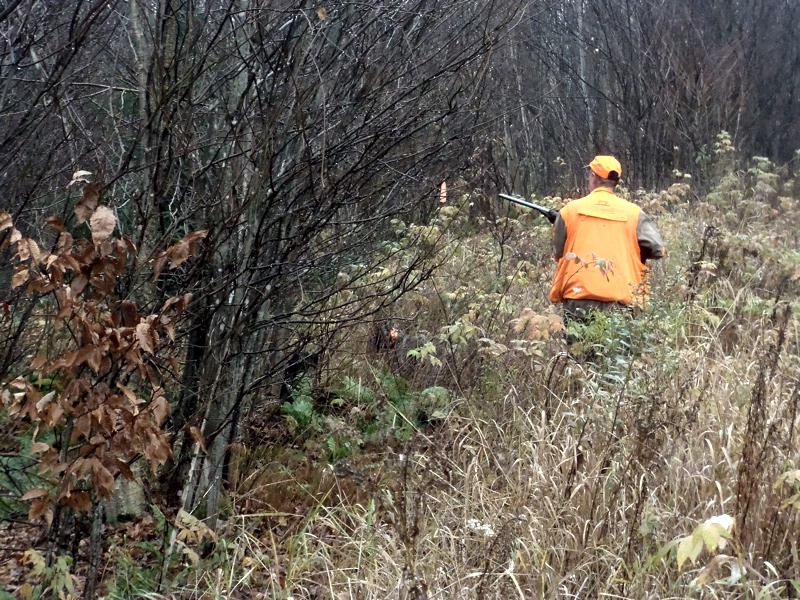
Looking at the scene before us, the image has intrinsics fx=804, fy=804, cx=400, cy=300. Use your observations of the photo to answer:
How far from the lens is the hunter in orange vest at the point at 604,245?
5.44 m

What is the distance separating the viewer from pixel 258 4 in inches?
138

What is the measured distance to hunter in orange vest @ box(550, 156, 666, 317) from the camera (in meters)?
5.44

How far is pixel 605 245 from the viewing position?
544 centimetres

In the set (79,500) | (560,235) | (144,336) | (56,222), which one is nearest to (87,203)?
(56,222)

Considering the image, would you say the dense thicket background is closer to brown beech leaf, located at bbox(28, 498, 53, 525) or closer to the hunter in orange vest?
brown beech leaf, located at bbox(28, 498, 53, 525)

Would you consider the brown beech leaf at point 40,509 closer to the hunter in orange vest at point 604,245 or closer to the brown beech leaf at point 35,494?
the brown beech leaf at point 35,494

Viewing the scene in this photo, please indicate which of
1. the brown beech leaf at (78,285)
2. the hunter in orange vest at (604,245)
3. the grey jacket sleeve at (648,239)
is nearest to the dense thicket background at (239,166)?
the brown beech leaf at (78,285)

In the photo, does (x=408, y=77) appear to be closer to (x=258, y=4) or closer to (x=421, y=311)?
(x=258, y=4)

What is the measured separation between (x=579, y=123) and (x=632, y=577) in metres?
14.1

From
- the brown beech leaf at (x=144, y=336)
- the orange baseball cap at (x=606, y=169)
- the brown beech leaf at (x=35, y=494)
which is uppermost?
the orange baseball cap at (x=606, y=169)

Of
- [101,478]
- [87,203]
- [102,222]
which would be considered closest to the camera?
[102,222]

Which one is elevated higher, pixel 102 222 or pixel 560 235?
pixel 560 235

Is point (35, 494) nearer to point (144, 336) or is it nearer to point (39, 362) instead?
point (39, 362)

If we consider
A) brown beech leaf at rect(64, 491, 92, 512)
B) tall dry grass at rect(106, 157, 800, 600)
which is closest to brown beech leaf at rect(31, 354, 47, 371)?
brown beech leaf at rect(64, 491, 92, 512)
